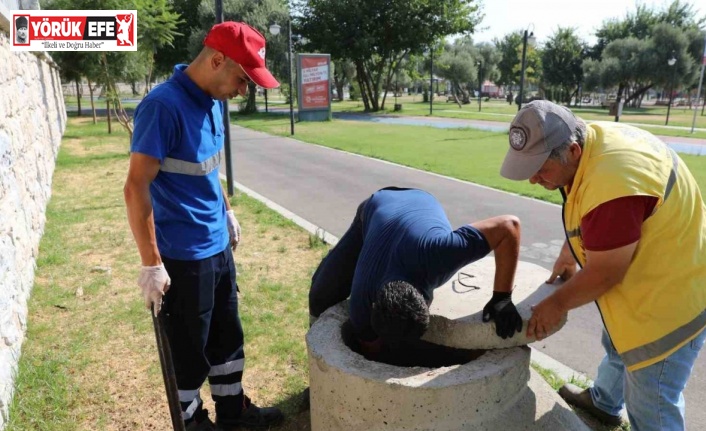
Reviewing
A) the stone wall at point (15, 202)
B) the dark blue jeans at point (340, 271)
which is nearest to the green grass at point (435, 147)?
the dark blue jeans at point (340, 271)

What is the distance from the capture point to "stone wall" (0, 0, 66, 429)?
10.8ft

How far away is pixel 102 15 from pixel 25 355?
10494 millimetres

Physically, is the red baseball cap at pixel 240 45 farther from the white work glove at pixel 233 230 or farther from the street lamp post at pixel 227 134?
the street lamp post at pixel 227 134

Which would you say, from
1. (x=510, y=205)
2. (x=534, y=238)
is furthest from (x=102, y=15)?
(x=534, y=238)

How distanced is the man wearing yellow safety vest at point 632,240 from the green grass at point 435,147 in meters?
6.21

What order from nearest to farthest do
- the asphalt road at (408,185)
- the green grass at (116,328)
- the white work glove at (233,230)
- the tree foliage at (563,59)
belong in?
the green grass at (116,328) → the white work glove at (233,230) → the asphalt road at (408,185) → the tree foliage at (563,59)

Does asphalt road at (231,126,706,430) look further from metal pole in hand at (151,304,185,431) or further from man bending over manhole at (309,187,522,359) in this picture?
metal pole in hand at (151,304,185,431)

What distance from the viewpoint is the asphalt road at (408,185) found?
3738mm

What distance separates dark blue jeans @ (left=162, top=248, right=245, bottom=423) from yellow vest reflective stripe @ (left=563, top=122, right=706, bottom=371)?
1681 millimetres

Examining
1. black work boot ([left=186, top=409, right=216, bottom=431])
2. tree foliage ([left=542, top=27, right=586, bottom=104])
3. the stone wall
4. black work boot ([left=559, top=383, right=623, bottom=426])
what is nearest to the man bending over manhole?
black work boot ([left=186, top=409, right=216, bottom=431])

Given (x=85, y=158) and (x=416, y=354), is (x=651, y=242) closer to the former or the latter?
(x=416, y=354)

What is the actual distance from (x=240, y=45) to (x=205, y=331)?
136cm

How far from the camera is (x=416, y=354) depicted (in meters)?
2.70

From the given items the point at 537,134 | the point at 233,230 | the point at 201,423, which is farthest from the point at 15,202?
the point at 537,134
